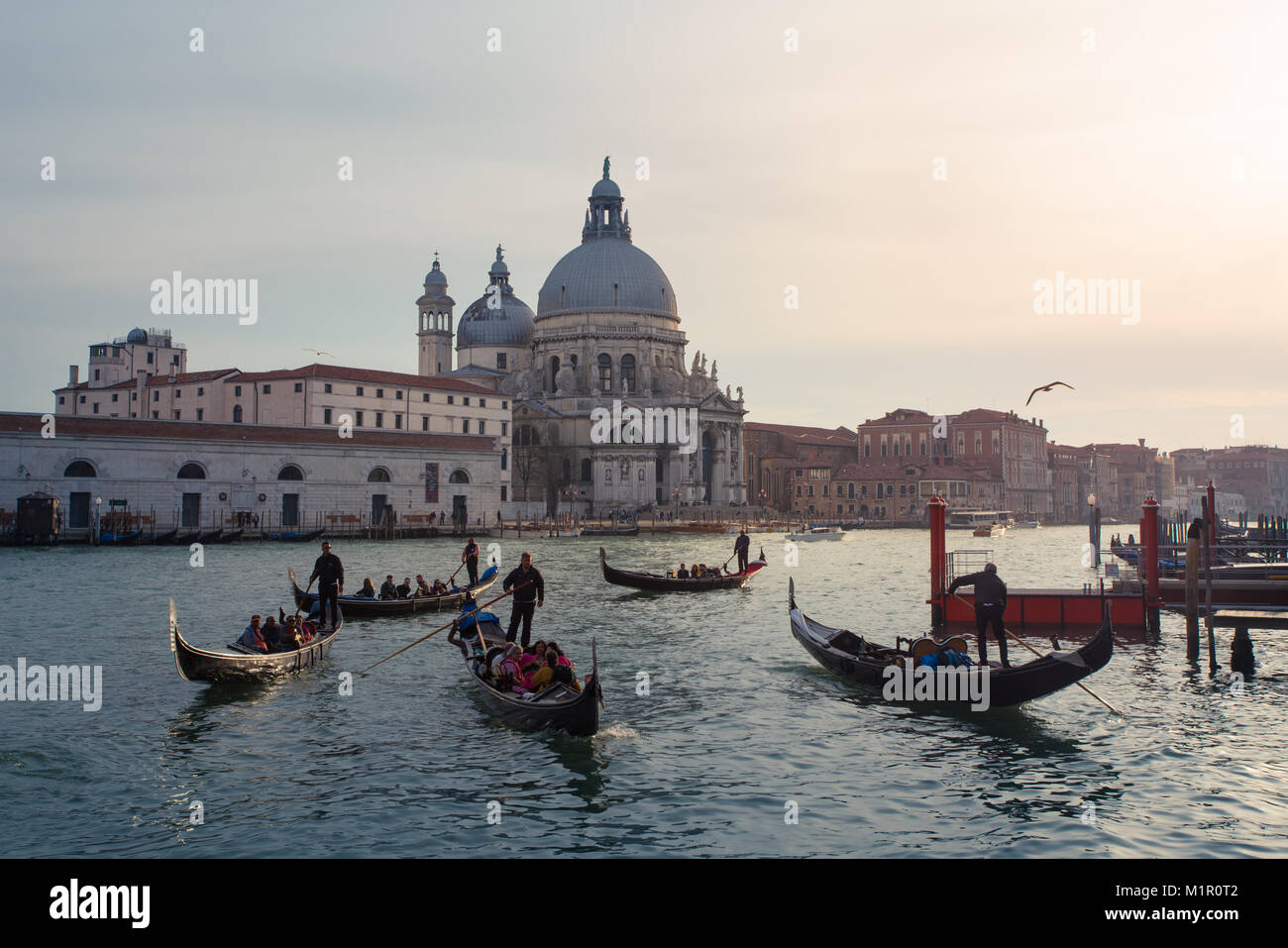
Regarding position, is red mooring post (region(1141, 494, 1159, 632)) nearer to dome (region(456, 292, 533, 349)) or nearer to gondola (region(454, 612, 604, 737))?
gondola (region(454, 612, 604, 737))

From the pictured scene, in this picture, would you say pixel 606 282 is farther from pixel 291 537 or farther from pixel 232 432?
pixel 291 537

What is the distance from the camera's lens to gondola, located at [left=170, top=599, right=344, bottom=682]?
13.9 meters

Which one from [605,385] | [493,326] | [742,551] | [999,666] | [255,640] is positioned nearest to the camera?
[999,666]

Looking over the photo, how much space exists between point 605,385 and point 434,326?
756 inches

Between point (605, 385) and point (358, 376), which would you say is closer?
point (358, 376)

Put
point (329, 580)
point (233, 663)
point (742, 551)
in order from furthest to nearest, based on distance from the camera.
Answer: point (742, 551) < point (329, 580) < point (233, 663)

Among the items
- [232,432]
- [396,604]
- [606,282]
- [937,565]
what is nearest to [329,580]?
[396,604]

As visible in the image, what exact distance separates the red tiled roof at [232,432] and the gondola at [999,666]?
40100mm

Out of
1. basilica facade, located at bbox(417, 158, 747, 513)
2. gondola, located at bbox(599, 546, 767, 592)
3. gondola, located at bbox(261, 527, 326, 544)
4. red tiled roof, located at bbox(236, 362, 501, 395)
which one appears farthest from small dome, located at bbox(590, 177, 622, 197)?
gondola, located at bbox(599, 546, 767, 592)

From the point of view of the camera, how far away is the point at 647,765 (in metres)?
11.2

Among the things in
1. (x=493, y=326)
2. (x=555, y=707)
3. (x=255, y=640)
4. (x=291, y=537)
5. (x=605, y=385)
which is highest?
(x=493, y=326)

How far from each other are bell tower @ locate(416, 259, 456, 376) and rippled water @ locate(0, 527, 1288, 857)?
3072 inches

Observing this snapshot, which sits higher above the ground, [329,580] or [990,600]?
[329,580]
